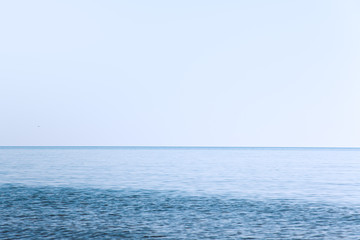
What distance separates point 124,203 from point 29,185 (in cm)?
2071

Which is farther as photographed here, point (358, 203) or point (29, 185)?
point (29, 185)

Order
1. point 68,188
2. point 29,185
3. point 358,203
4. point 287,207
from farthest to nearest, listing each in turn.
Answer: point 29,185, point 68,188, point 358,203, point 287,207

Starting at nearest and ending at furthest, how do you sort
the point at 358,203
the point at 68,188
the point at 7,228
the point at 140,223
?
the point at 7,228
the point at 140,223
the point at 358,203
the point at 68,188

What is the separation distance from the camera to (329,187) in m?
51.9

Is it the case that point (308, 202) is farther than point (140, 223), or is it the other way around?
point (308, 202)

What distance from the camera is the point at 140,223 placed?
2822 cm

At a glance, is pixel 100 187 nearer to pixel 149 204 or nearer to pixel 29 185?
pixel 29 185

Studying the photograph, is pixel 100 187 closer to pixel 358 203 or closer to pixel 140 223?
pixel 140 223

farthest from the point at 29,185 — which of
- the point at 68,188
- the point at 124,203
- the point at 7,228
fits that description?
the point at 7,228

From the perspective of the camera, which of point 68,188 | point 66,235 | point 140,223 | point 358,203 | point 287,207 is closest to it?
point 66,235

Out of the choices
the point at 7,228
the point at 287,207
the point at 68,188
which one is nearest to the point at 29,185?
the point at 68,188

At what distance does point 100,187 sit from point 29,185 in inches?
377

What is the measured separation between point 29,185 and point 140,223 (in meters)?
29.4

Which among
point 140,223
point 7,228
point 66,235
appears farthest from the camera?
point 140,223
